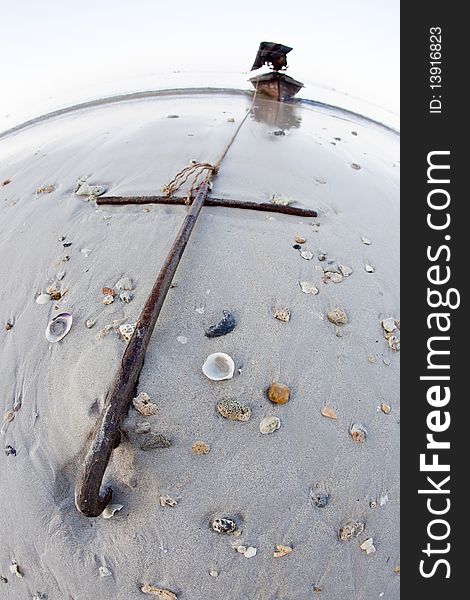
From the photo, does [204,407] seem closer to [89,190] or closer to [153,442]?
[153,442]

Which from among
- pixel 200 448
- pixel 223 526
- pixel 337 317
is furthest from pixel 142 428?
pixel 337 317

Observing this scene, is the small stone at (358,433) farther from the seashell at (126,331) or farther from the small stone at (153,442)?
the seashell at (126,331)

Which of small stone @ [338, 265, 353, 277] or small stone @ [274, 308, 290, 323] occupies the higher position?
small stone @ [338, 265, 353, 277]

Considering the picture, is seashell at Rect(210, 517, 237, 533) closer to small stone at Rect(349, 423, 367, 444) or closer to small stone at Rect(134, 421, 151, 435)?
small stone at Rect(134, 421, 151, 435)

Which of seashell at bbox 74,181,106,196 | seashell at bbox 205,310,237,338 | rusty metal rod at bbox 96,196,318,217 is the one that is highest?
seashell at bbox 74,181,106,196

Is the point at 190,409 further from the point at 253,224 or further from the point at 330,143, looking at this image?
the point at 330,143

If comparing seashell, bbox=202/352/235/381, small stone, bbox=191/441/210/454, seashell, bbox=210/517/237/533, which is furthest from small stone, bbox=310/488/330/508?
seashell, bbox=202/352/235/381

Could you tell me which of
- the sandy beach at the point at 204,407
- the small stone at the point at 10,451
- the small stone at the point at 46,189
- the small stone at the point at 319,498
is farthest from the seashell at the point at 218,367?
the small stone at the point at 46,189
